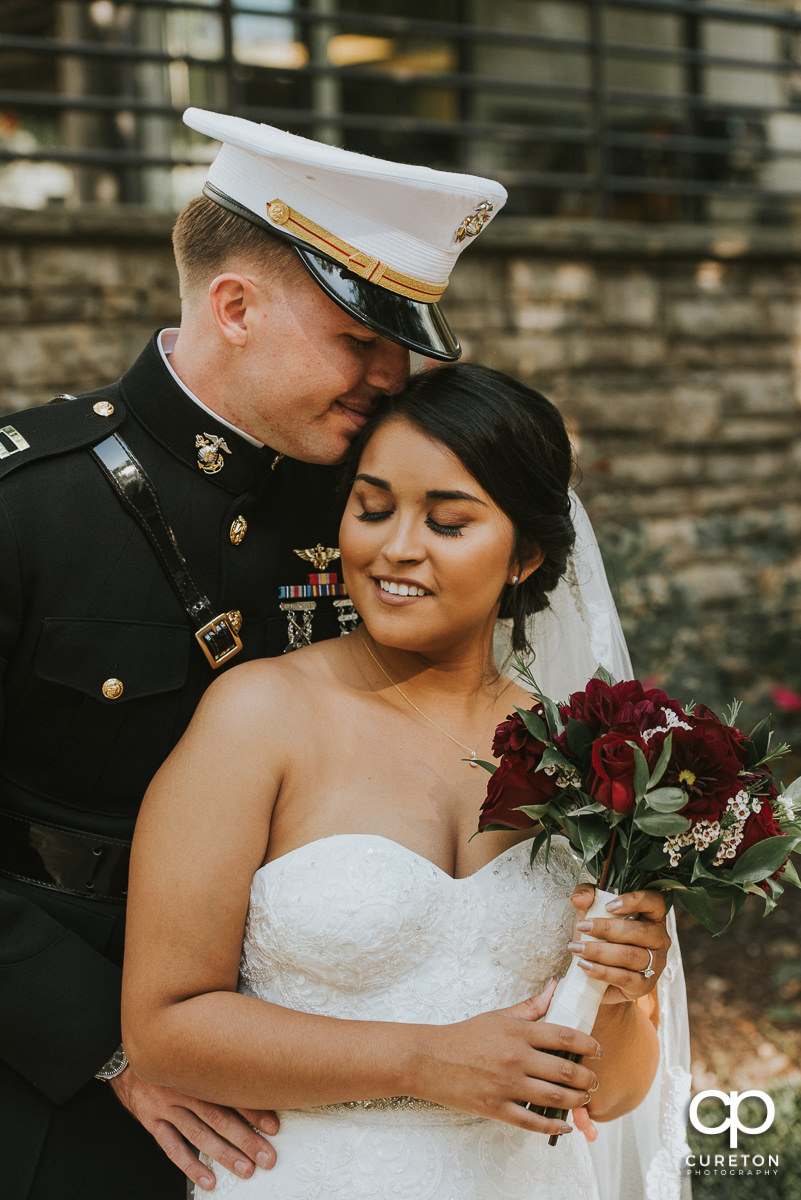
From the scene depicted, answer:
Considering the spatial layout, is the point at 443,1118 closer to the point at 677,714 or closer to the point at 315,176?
the point at 677,714

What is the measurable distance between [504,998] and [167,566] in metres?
0.90

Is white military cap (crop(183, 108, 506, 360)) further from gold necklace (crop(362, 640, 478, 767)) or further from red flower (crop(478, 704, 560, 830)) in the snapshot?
red flower (crop(478, 704, 560, 830))

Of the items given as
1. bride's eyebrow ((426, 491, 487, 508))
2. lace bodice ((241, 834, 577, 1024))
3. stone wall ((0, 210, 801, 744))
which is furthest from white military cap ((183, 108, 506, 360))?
stone wall ((0, 210, 801, 744))

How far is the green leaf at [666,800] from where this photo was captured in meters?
1.72

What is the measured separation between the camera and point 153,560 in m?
2.09

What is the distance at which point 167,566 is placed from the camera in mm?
2090

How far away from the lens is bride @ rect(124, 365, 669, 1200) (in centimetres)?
181

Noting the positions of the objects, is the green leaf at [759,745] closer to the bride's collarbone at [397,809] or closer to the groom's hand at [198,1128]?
the bride's collarbone at [397,809]

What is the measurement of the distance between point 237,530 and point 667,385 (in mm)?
5093

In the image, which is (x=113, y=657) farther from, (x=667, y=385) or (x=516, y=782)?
(x=667, y=385)

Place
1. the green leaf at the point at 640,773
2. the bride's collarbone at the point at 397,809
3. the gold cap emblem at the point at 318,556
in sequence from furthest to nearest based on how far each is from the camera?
the gold cap emblem at the point at 318,556 < the bride's collarbone at the point at 397,809 < the green leaf at the point at 640,773

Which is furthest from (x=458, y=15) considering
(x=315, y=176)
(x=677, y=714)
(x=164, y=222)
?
(x=677, y=714)

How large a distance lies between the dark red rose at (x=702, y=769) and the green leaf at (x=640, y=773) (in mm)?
36

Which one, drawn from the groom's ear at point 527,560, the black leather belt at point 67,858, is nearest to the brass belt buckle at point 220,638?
the black leather belt at point 67,858
